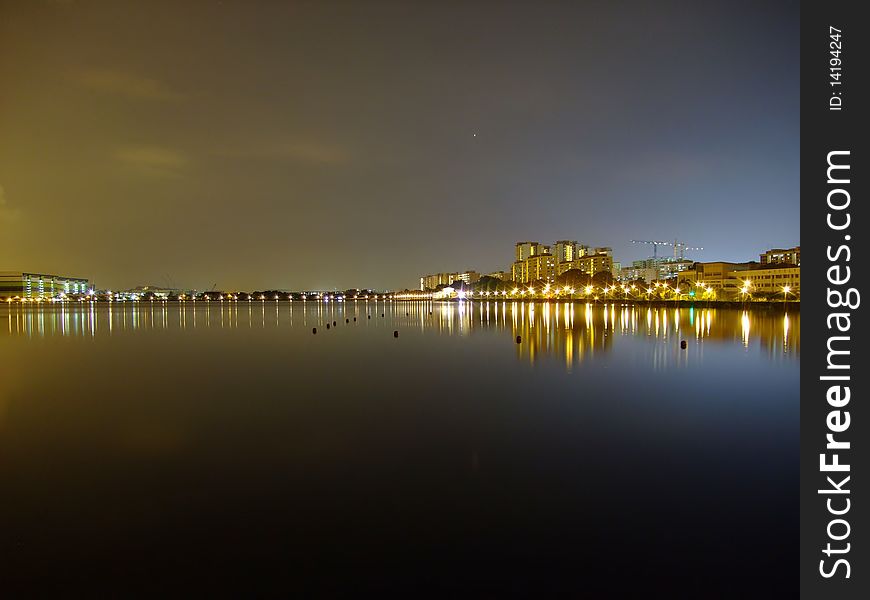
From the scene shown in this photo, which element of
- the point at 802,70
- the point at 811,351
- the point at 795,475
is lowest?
the point at 795,475

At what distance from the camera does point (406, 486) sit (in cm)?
797

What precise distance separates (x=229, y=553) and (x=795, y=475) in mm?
9014

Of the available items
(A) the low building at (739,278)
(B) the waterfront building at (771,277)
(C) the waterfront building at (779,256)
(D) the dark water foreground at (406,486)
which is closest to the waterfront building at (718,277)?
(A) the low building at (739,278)

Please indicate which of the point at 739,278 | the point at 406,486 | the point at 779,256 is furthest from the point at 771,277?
the point at 406,486

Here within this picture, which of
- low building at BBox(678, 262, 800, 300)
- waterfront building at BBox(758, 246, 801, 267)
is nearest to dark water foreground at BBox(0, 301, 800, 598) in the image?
low building at BBox(678, 262, 800, 300)

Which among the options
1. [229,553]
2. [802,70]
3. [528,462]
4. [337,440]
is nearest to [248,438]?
[337,440]

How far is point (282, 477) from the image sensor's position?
27.5ft

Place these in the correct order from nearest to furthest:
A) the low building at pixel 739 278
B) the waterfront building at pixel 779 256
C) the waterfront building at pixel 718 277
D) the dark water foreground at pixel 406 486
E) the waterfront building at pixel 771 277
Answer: the dark water foreground at pixel 406 486 → the waterfront building at pixel 771 277 → the low building at pixel 739 278 → the waterfront building at pixel 718 277 → the waterfront building at pixel 779 256

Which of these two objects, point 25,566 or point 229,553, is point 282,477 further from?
point 25,566

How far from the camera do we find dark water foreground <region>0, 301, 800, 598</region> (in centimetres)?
554

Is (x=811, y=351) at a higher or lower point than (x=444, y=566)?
higher

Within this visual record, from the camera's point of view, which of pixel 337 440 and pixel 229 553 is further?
pixel 337 440

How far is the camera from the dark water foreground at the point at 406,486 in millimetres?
5543

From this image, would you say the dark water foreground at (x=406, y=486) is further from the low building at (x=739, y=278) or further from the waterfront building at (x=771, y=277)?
the waterfront building at (x=771, y=277)
